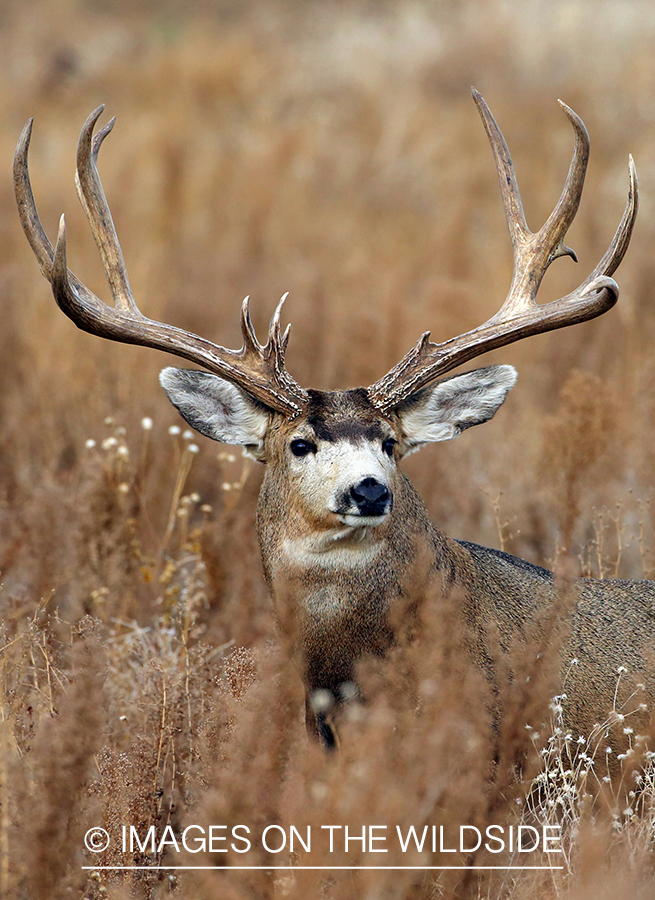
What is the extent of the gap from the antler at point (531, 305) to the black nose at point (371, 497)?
643 mm

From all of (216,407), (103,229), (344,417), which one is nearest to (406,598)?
(344,417)

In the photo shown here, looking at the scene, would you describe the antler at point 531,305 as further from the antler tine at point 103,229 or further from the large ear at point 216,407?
the antler tine at point 103,229

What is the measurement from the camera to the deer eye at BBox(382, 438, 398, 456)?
4.41 m

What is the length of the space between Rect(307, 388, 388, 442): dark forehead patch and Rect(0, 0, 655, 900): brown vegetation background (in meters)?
0.83

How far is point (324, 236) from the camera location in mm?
13414

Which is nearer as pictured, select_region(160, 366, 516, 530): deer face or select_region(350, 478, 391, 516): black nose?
select_region(350, 478, 391, 516): black nose

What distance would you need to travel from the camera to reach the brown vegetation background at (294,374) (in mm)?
3021

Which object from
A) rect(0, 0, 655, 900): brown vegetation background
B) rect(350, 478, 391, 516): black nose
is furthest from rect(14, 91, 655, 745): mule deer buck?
rect(0, 0, 655, 900): brown vegetation background

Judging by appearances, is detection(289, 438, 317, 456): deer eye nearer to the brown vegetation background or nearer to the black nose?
the black nose

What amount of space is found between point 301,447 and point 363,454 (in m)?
0.31

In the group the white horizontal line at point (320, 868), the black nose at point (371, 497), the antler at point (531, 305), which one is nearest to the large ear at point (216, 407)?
the antler at point (531, 305)

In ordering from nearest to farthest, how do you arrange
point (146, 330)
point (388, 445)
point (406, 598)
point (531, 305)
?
point (406, 598) → point (388, 445) → point (146, 330) → point (531, 305)

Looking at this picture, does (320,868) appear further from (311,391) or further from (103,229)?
(103,229)

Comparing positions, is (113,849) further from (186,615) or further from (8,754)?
(186,615)
